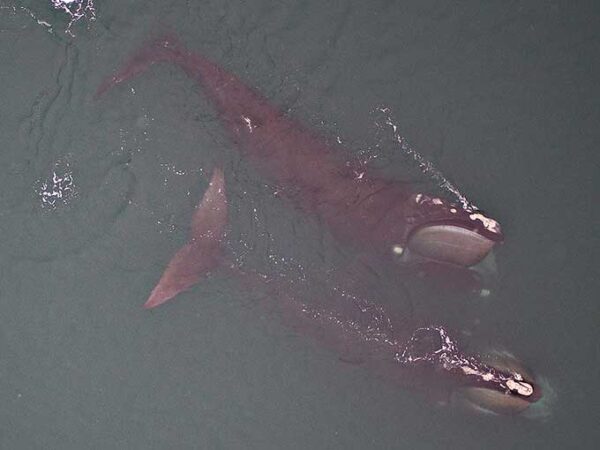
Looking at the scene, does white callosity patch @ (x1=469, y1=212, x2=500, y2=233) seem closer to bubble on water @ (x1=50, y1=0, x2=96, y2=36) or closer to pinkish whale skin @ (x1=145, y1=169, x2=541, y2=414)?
pinkish whale skin @ (x1=145, y1=169, x2=541, y2=414)

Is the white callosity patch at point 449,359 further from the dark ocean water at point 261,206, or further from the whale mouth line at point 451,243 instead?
the whale mouth line at point 451,243

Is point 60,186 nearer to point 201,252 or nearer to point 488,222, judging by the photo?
point 201,252

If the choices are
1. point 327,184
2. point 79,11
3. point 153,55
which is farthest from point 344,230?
point 79,11

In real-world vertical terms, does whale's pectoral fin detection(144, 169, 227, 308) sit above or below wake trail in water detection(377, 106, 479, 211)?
below

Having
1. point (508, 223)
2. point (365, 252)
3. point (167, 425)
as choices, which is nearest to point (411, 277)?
point (365, 252)

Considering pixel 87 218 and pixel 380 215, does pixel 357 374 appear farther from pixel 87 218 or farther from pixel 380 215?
pixel 87 218

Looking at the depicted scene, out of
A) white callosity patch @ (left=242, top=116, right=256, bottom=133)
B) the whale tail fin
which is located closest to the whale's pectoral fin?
white callosity patch @ (left=242, top=116, right=256, bottom=133)

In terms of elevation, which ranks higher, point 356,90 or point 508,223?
point 356,90
